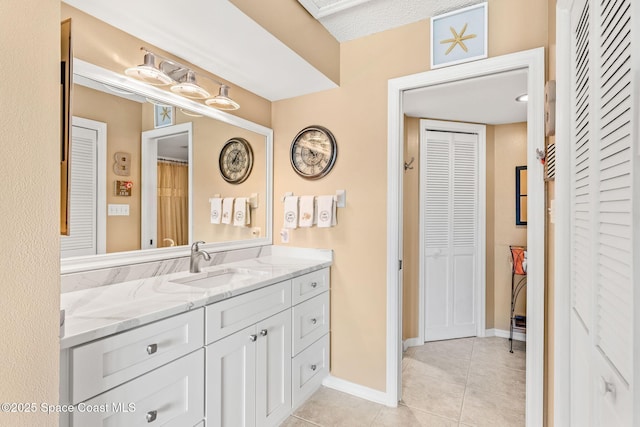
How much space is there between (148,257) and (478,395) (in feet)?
7.84

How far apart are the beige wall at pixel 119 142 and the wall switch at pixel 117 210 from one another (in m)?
0.02

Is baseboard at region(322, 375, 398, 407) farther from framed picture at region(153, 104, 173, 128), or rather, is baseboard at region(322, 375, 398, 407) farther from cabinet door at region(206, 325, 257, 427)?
framed picture at region(153, 104, 173, 128)

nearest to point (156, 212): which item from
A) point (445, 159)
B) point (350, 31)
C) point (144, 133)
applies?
point (144, 133)

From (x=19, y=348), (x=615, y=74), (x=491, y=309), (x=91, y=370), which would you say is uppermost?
(x=615, y=74)

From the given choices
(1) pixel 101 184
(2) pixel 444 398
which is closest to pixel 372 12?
(1) pixel 101 184

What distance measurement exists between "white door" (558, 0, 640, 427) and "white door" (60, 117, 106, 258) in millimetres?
1936

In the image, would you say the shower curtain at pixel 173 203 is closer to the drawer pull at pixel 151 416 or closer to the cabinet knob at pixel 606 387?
the drawer pull at pixel 151 416

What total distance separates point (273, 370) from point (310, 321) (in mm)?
425

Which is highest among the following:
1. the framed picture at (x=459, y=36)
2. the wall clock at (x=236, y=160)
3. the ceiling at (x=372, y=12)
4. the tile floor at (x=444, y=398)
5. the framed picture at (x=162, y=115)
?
the ceiling at (x=372, y=12)

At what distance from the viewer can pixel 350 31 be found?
214 cm

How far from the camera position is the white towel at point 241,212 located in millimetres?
2281

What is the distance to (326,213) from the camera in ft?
7.44

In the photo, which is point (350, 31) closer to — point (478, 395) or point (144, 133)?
point (144, 133)

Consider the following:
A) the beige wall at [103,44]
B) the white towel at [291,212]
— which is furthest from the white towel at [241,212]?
the beige wall at [103,44]
